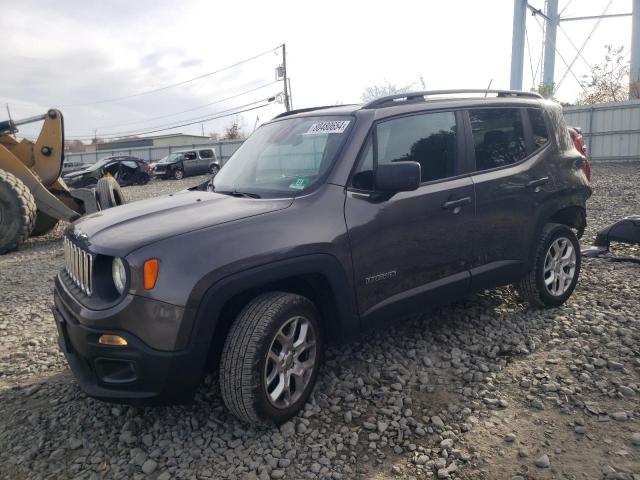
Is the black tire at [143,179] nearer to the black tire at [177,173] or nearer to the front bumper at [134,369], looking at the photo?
the black tire at [177,173]

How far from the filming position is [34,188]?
9.01 metres

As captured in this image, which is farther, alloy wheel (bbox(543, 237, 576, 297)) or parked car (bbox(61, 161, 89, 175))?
parked car (bbox(61, 161, 89, 175))

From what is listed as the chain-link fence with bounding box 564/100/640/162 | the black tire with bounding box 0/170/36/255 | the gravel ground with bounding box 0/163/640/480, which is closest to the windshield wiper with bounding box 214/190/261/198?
the gravel ground with bounding box 0/163/640/480

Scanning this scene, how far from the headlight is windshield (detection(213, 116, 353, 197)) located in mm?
1062

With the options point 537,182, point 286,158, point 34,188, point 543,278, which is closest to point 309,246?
point 286,158

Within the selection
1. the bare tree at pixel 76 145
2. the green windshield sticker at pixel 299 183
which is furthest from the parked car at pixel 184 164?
the bare tree at pixel 76 145

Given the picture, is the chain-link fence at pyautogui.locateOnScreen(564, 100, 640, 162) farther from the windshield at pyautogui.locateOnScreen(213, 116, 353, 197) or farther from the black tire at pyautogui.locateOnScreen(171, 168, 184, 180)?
the windshield at pyautogui.locateOnScreen(213, 116, 353, 197)

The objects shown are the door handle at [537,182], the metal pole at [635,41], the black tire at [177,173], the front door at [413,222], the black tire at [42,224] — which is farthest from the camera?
the metal pole at [635,41]

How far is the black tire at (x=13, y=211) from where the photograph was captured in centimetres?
820

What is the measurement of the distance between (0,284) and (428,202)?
232 inches

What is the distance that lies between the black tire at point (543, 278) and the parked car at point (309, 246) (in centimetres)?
1

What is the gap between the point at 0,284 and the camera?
657 centimetres

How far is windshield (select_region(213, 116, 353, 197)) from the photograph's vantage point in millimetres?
3328

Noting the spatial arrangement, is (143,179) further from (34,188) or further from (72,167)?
(34,188)
